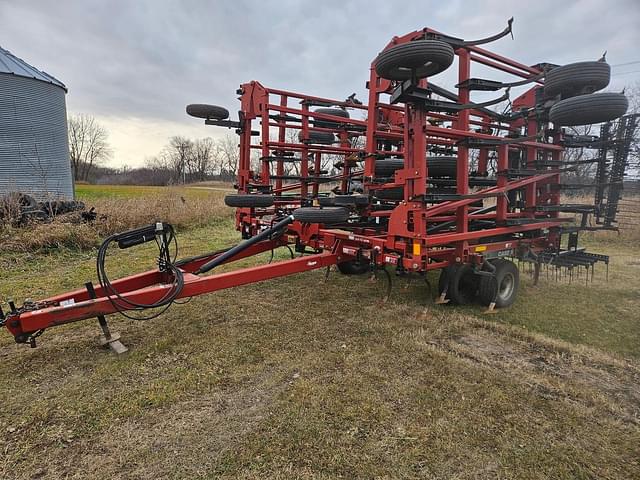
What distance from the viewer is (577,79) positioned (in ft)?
13.3

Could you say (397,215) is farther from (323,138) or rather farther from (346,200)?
(323,138)

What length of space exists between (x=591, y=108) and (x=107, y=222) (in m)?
9.65

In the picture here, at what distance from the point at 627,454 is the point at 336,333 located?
2.22 m

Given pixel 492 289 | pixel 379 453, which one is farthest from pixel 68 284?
pixel 492 289

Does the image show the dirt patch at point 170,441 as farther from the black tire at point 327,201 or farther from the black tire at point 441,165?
the black tire at point 441,165

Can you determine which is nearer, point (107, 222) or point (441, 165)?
point (441, 165)

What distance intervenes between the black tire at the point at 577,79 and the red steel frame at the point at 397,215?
1.16ft

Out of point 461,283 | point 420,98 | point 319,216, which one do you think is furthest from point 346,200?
point 461,283

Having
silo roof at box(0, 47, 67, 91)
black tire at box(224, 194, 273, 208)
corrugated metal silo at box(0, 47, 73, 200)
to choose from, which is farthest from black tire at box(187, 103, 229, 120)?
silo roof at box(0, 47, 67, 91)

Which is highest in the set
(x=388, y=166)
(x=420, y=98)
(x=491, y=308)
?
(x=420, y=98)

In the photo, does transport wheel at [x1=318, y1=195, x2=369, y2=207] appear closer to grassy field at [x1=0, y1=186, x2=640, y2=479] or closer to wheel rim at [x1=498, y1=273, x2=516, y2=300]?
grassy field at [x1=0, y1=186, x2=640, y2=479]

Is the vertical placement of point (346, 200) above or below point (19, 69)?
below

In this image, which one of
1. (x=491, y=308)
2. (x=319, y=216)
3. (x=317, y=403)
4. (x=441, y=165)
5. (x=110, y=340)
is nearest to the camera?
(x=317, y=403)

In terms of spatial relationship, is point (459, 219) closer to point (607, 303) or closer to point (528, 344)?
point (528, 344)
